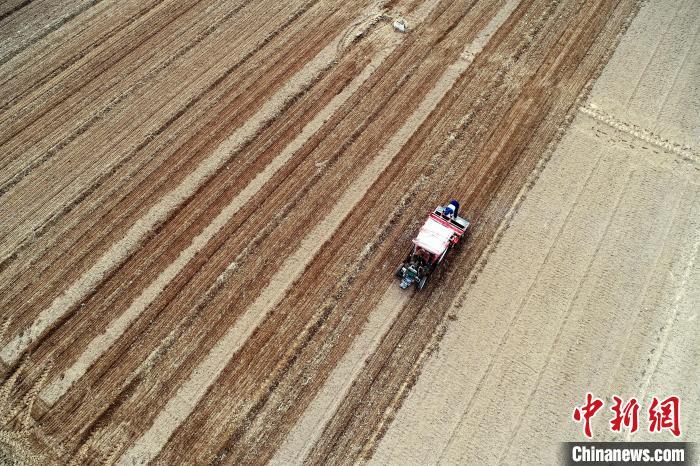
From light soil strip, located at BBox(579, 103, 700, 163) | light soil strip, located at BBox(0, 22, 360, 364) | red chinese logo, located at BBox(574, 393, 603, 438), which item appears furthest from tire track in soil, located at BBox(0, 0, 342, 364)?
red chinese logo, located at BBox(574, 393, 603, 438)

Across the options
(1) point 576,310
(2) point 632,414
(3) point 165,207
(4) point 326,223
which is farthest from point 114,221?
(2) point 632,414

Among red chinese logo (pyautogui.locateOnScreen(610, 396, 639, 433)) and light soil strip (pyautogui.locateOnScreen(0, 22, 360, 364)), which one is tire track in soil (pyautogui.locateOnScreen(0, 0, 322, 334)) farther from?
red chinese logo (pyautogui.locateOnScreen(610, 396, 639, 433))

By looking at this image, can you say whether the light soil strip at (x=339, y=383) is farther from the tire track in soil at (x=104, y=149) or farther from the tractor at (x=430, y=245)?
the tire track in soil at (x=104, y=149)

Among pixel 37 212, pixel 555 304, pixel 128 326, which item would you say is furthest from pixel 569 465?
pixel 37 212

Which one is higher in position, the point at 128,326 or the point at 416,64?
the point at 416,64

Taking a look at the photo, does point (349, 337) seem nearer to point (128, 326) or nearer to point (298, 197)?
point (298, 197)

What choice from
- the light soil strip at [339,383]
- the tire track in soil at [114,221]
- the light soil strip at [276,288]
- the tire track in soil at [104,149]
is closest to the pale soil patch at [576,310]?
the light soil strip at [339,383]
